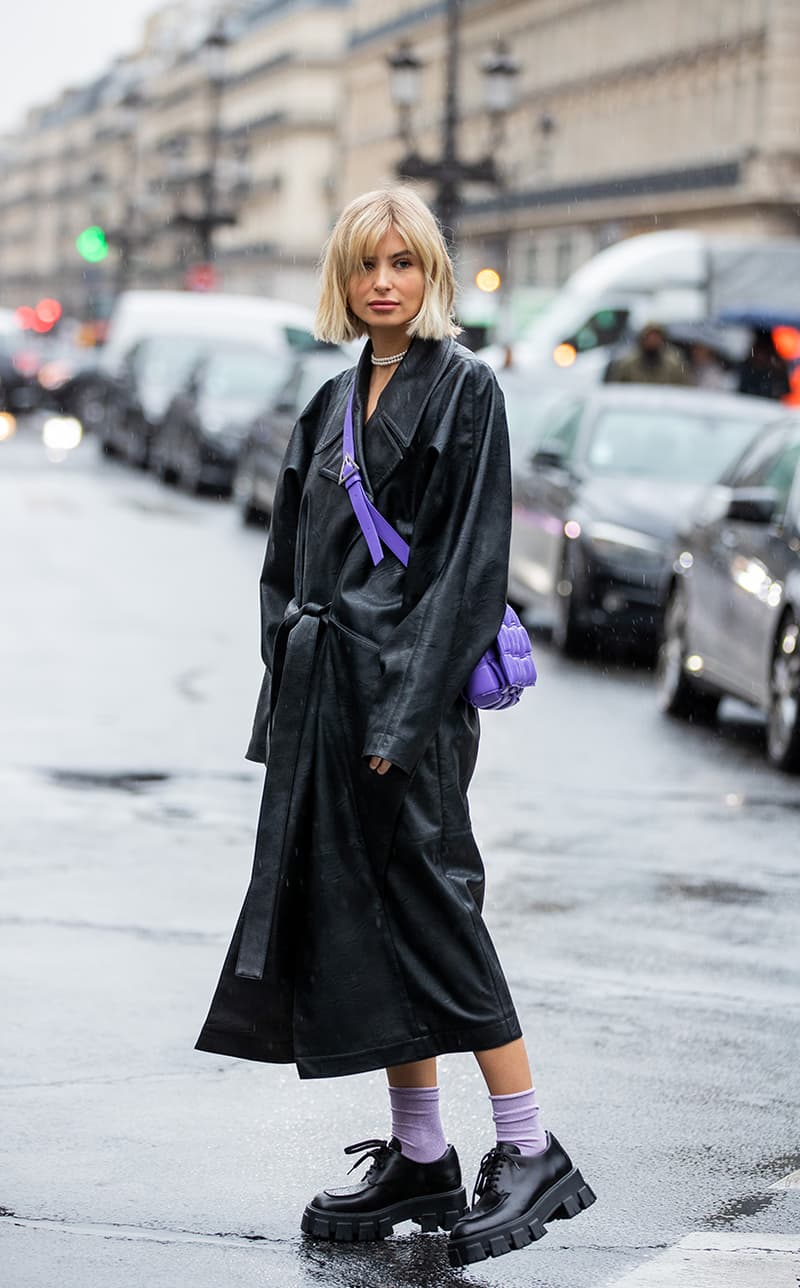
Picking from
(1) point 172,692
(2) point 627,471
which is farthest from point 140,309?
(1) point 172,692

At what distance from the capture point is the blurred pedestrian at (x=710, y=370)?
34312 mm

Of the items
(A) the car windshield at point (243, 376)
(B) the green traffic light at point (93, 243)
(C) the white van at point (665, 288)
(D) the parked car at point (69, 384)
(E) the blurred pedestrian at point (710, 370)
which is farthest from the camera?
(D) the parked car at point (69, 384)

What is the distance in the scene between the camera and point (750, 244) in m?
41.2

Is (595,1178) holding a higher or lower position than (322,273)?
lower

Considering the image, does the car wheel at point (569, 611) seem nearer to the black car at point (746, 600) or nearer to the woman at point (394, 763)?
the black car at point (746, 600)

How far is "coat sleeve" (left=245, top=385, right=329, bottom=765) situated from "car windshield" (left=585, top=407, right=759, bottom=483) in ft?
38.7

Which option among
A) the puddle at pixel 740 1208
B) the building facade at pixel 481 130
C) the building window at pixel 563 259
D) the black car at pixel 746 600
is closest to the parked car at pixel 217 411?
the building facade at pixel 481 130

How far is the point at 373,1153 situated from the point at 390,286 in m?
1.44

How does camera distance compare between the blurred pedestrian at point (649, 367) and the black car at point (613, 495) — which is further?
the blurred pedestrian at point (649, 367)

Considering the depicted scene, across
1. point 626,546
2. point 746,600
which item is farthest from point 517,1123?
point 626,546

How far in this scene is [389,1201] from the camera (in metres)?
4.87

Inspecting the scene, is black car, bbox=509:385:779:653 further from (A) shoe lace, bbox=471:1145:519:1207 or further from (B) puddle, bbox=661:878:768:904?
(A) shoe lace, bbox=471:1145:519:1207

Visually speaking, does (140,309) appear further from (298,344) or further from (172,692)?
(172,692)

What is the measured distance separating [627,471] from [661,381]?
8.57 m
